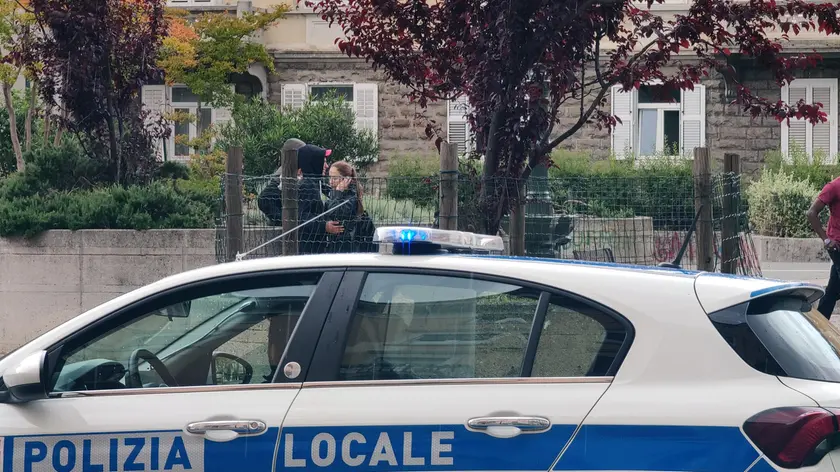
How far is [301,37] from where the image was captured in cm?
2134

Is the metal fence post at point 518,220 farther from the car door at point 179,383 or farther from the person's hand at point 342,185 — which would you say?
the car door at point 179,383

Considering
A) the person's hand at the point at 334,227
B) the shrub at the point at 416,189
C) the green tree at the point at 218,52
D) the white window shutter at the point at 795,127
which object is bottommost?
Answer: the person's hand at the point at 334,227

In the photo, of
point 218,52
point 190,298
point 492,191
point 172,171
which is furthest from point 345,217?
point 218,52

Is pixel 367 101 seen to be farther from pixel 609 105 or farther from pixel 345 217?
pixel 345 217

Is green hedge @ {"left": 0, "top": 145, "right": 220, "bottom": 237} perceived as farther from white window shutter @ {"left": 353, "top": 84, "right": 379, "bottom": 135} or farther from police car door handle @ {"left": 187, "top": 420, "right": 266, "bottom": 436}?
white window shutter @ {"left": 353, "top": 84, "right": 379, "bottom": 135}

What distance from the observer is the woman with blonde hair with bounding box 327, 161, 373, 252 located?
7.73m

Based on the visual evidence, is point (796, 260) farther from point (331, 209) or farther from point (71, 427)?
point (71, 427)

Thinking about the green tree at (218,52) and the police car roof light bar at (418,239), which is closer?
the police car roof light bar at (418,239)

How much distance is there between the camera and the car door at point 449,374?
337 cm

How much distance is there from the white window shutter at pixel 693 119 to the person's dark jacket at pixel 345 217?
14649mm

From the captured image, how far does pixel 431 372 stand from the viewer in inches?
141

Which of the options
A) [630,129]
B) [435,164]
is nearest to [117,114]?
[435,164]

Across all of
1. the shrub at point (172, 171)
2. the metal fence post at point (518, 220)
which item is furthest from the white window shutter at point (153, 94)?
the metal fence post at point (518, 220)

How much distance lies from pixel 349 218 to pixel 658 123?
15025 mm
